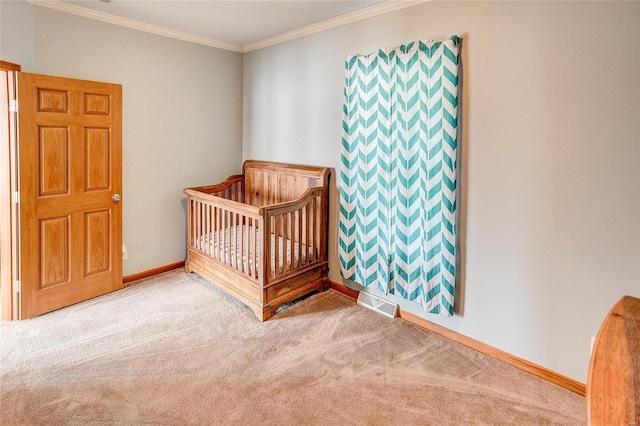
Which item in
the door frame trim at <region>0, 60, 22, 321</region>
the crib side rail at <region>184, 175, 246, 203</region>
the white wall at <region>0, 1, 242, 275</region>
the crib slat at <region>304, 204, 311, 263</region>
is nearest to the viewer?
the door frame trim at <region>0, 60, 22, 321</region>

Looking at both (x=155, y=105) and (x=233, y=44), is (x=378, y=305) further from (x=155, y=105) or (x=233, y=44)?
(x=233, y=44)

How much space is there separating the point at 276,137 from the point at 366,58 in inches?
54.4

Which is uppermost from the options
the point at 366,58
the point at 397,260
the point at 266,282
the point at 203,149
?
the point at 366,58

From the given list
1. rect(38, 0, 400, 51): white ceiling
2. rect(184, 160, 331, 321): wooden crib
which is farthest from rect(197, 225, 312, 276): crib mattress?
rect(38, 0, 400, 51): white ceiling

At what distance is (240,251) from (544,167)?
91.8 inches

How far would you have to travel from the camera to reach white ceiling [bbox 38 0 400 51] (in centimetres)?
303

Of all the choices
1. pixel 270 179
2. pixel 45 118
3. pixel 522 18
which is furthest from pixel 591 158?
pixel 45 118

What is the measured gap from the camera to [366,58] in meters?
3.08

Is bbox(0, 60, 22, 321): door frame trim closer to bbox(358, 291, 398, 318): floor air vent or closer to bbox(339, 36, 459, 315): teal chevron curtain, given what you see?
bbox(339, 36, 459, 315): teal chevron curtain

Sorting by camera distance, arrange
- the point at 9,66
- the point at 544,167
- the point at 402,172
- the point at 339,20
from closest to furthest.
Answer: the point at 544,167 → the point at 9,66 → the point at 402,172 → the point at 339,20

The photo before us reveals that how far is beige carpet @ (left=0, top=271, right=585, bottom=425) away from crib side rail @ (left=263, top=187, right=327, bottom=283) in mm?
386

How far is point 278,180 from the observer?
3939mm

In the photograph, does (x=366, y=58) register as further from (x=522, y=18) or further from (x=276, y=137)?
(x=276, y=137)

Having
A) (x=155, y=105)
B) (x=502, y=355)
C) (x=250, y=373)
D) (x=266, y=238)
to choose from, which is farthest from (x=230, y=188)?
(x=502, y=355)
